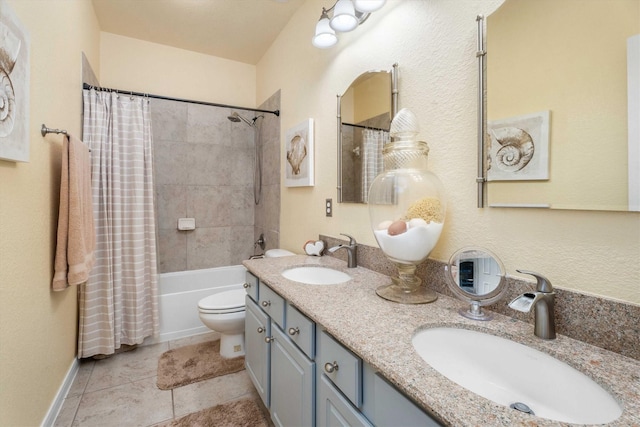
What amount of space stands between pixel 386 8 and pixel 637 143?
120cm

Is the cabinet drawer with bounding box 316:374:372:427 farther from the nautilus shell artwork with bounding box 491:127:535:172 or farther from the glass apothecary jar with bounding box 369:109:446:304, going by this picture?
the nautilus shell artwork with bounding box 491:127:535:172

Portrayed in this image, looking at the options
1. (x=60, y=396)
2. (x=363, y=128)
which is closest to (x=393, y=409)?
(x=363, y=128)

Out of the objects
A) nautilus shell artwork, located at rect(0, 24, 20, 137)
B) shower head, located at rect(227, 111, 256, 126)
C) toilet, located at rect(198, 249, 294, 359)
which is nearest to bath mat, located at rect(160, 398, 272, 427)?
toilet, located at rect(198, 249, 294, 359)

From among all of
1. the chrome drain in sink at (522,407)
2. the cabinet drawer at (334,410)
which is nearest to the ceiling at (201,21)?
the cabinet drawer at (334,410)

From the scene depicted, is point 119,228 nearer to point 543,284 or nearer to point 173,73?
point 173,73

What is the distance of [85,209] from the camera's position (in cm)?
176

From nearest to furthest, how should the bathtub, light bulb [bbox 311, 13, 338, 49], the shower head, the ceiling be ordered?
1. light bulb [bbox 311, 13, 338, 49]
2. the ceiling
3. the bathtub
4. the shower head

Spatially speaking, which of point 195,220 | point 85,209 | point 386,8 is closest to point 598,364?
point 386,8

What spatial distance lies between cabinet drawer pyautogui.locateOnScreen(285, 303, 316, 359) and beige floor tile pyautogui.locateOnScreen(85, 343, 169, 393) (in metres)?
1.45

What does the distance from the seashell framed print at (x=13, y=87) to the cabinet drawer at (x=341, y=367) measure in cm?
124

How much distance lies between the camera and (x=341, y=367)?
88 centimetres

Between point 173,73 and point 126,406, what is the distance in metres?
2.87

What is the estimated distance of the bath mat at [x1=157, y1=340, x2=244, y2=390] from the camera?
1.97 metres

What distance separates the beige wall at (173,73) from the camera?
280cm
